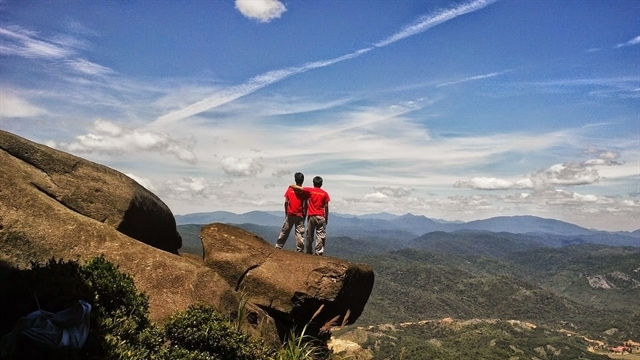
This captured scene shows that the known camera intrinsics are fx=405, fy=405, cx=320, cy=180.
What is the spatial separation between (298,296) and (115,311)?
6480 millimetres

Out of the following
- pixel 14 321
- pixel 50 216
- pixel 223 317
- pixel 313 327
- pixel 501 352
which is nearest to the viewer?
pixel 14 321

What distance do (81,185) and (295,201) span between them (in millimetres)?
7744

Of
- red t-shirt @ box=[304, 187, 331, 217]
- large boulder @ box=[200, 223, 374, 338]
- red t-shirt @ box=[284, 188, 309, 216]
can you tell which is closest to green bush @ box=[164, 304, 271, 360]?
large boulder @ box=[200, 223, 374, 338]

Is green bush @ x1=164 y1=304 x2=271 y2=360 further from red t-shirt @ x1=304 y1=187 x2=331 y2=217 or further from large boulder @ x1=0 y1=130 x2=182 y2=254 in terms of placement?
red t-shirt @ x1=304 y1=187 x2=331 y2=217

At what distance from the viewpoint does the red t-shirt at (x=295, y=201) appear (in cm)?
1653

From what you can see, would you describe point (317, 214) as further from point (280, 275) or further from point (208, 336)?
point (208, 336)

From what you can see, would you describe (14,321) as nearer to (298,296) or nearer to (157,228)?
(298,296)

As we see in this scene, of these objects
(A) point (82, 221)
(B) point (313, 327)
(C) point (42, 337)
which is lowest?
(B) point (313, 327)

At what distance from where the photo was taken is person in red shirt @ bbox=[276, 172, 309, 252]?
1650 centimetres

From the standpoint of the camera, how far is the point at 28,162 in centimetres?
1337

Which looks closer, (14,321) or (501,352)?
(14,321)

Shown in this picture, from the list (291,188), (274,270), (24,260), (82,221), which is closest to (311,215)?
(291,188)

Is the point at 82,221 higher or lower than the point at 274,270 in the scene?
higher

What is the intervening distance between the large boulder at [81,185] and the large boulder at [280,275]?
2.71m
